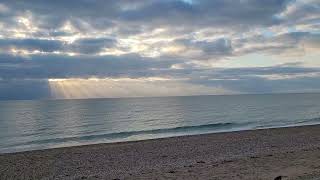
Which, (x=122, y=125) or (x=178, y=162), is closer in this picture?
(x=178, y=162)

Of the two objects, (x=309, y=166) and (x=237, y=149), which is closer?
(x=309, y=166)

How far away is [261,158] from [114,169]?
7157mm

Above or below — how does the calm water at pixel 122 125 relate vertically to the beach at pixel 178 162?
below

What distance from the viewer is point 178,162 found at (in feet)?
65.6

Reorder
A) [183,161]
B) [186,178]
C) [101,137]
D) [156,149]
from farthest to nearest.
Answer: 1. [101,137]
2. [156,149]
3. [183,161]
4. [186,178]

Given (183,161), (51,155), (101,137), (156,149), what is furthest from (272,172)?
(101,137)

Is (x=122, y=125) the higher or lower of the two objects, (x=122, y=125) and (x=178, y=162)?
the lower

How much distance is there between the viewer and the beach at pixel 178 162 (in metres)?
15.9

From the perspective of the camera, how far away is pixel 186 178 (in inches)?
591

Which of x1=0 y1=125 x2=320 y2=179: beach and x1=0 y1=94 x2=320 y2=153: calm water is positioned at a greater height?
x1=0 y1=125 x2=320 y2=179: beach

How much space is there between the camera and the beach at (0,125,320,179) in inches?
628

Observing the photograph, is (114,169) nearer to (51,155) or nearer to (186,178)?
(186,178)

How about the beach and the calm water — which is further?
the calm water

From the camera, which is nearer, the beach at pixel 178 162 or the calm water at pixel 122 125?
the beach at pixel 178 162
